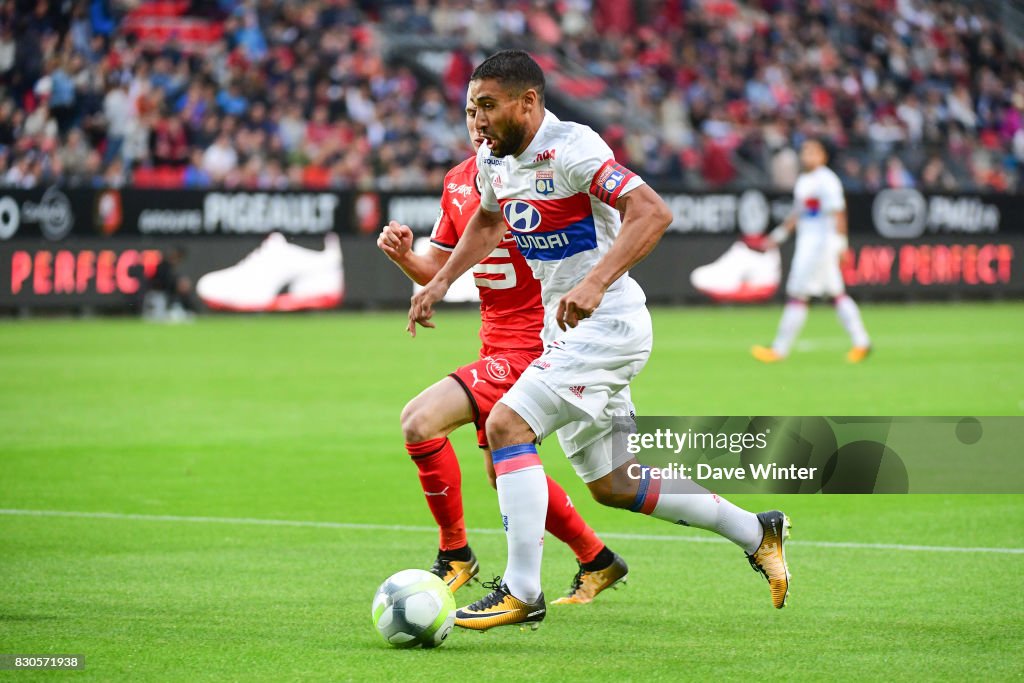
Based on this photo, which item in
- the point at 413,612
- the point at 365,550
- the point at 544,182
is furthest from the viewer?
the point at 365,550

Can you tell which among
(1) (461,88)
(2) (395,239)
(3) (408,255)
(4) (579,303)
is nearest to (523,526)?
(4) (579,303)

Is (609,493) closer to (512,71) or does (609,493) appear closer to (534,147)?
(534,147)

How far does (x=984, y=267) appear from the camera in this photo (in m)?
30.8

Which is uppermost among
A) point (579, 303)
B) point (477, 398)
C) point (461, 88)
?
point (461, 88)

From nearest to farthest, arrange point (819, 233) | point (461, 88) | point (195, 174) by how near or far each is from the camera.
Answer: point (819, 233) < point (195, 174) < point (461, 88)

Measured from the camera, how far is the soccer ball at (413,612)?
18.6 ft

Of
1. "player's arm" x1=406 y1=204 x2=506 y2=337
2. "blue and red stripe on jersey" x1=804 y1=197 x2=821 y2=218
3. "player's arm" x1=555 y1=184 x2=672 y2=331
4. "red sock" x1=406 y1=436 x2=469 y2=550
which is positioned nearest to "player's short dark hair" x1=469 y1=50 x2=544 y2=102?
"player's arm" x1=555 y1=184 x2=672 y2=331

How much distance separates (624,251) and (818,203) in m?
13.9

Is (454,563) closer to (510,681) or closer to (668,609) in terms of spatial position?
(668,609)

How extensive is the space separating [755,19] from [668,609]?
98.6 ft

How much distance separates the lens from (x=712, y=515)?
6.25 metres

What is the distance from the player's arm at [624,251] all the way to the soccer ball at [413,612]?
3.64 ft

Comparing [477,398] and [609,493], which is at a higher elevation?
[477,398]

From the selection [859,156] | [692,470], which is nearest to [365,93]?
[859,156]
